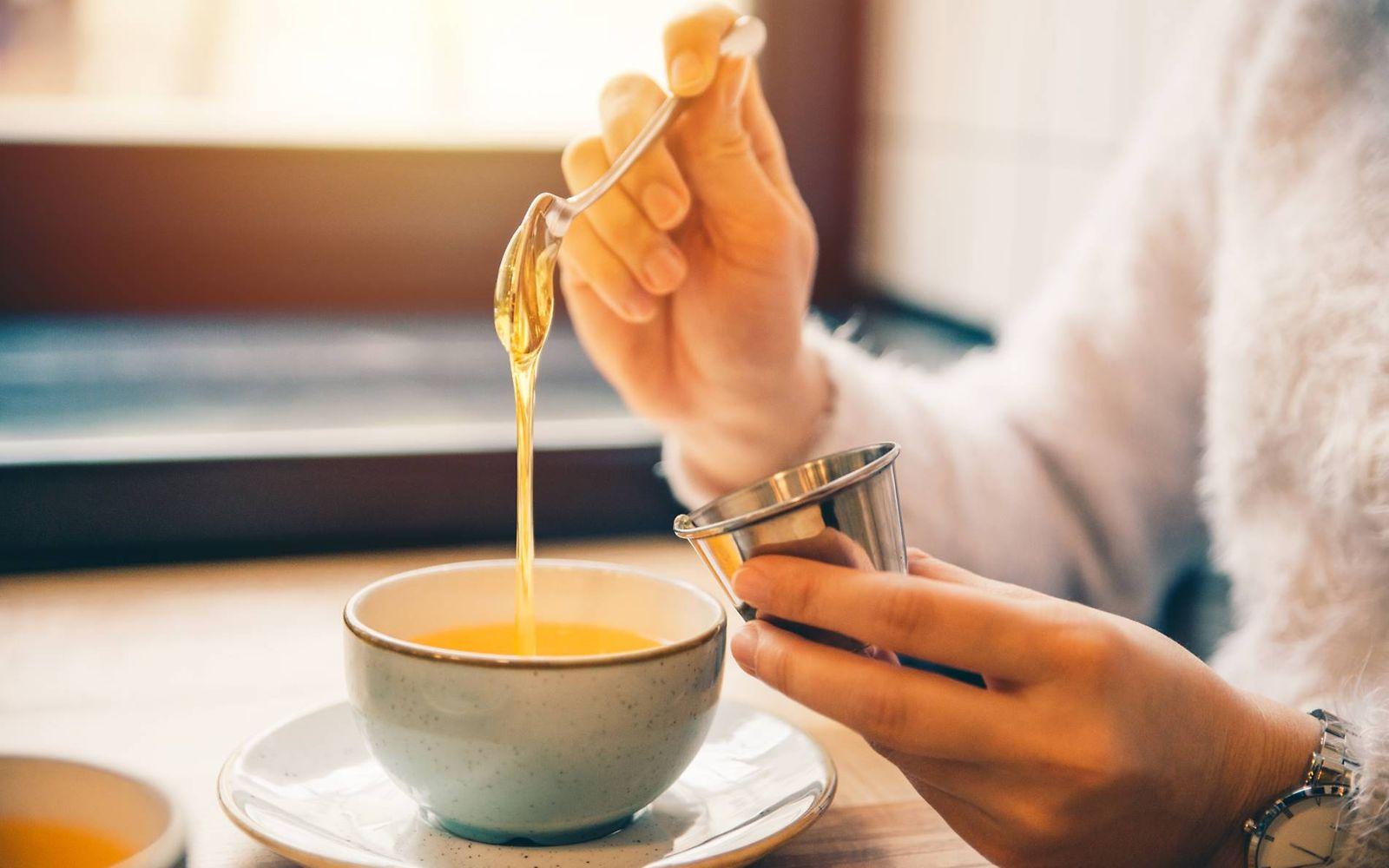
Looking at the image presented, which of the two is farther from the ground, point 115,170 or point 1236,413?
point 115,170

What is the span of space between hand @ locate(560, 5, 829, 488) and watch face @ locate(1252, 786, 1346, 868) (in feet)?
1.55

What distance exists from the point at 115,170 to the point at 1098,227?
4.22 feet

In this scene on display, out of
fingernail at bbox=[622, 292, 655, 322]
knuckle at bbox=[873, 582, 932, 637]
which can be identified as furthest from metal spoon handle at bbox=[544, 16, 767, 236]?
knuckle at bbox=[873, 582, 932, 637]

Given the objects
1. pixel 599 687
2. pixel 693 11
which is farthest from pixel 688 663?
pixel 693 11

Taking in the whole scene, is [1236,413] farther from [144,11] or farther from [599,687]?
[144,11]

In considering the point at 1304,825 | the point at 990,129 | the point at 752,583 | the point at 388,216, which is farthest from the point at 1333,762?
Answer: the point at 388,216

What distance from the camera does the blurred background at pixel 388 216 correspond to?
1.36 m

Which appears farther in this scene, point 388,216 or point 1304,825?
point 388,216

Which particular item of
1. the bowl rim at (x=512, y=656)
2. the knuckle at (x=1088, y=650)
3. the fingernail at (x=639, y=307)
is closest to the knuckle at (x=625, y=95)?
the fingernail at (x=639, y=307)

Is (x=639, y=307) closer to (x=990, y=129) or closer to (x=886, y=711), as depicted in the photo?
(x=886, y=711)

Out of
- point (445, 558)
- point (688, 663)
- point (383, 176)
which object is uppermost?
point (383, 176)

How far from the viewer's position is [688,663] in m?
0.57

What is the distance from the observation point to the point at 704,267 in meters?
0.93

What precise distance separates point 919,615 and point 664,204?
1.38 feet
